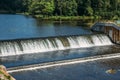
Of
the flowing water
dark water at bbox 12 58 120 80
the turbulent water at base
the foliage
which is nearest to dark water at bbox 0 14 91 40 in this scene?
the flowing water

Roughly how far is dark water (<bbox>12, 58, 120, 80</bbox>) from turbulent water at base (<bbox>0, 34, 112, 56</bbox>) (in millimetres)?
7715

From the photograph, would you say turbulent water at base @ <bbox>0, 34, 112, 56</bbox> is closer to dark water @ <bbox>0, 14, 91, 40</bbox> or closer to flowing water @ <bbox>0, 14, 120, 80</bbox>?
flowing water @ <bbox>0, 14, 120, 80</bbox>

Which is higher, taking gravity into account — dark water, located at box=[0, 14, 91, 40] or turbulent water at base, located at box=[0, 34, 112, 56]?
turbulent water at base, located at box=[0, 34, 112, 56]

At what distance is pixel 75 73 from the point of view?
2819cm

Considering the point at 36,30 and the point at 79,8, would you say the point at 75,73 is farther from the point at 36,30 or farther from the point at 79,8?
the point at 79,8

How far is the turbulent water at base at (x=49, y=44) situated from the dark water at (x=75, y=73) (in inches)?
304

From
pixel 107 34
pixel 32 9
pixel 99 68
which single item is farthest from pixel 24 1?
pixel 99 68

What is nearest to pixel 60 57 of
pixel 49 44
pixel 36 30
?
pixel 49 44

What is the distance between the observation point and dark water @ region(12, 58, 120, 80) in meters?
26.7

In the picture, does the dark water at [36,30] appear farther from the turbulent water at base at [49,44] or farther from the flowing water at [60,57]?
the turbulent water at base at [49,44]

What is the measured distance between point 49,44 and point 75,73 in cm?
1103

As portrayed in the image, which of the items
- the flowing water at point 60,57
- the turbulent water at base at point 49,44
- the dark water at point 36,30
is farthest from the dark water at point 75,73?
the dark water at point 36,30

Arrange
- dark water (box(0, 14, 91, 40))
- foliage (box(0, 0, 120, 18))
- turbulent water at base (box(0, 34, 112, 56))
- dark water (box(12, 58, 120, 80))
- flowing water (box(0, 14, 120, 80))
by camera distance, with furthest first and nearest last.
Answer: foliage (box(0, 0, 120, 18)), dark water (box(0, 14, 91, 40)), turbulent water at base (box(0, 34, 112, 56)), flowing water (box(0, 14, 120, 80)), dark water (box(12, 58, 120, 80))

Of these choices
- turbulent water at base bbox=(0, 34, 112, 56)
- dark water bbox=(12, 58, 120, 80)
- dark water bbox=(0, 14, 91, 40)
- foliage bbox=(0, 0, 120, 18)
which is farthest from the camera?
foliage bbox=(0, 0, 120, 18)
